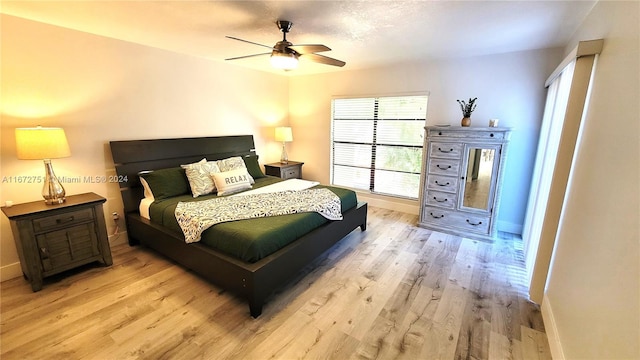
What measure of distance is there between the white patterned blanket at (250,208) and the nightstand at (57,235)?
84 centimetres

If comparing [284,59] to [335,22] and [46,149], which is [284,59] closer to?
[335,22]

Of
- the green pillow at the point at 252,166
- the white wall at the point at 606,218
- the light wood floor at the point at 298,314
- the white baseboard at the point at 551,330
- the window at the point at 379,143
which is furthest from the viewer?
the window at the point at 379,143

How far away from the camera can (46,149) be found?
7.65 feet

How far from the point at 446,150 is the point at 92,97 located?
4.34 meters

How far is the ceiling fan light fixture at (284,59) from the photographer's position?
2367 mm

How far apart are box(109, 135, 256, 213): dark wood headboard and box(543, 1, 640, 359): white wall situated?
416 cm

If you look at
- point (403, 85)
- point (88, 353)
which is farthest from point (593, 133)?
point (88, 353)

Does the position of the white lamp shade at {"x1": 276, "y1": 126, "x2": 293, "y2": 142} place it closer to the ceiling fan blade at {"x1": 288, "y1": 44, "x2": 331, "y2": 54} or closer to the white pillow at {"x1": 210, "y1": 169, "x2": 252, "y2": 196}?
the white pillow at {"x1": 210, "y1": 169, "x2": 252, "y2": 196}

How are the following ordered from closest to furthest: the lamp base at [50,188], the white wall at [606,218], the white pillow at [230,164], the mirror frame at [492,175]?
the white wall at [606,218] → the lamp base at [50,188] → the mirror frame at [492,175] → the white pillow at [230,164]

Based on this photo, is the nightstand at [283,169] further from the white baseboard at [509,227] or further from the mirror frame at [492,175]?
the white baseboard at [509,227]

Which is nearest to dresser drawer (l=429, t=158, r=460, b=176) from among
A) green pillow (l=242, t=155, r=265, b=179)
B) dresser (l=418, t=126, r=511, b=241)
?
dresser (l=418, t=126, r=511, b=241)

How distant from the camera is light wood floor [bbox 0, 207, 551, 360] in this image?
1828mm

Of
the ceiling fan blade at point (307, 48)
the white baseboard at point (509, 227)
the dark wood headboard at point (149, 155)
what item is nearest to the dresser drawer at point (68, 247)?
the dark wood headboard at point (149, 155)

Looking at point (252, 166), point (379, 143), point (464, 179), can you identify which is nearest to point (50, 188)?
point (252, 166)
